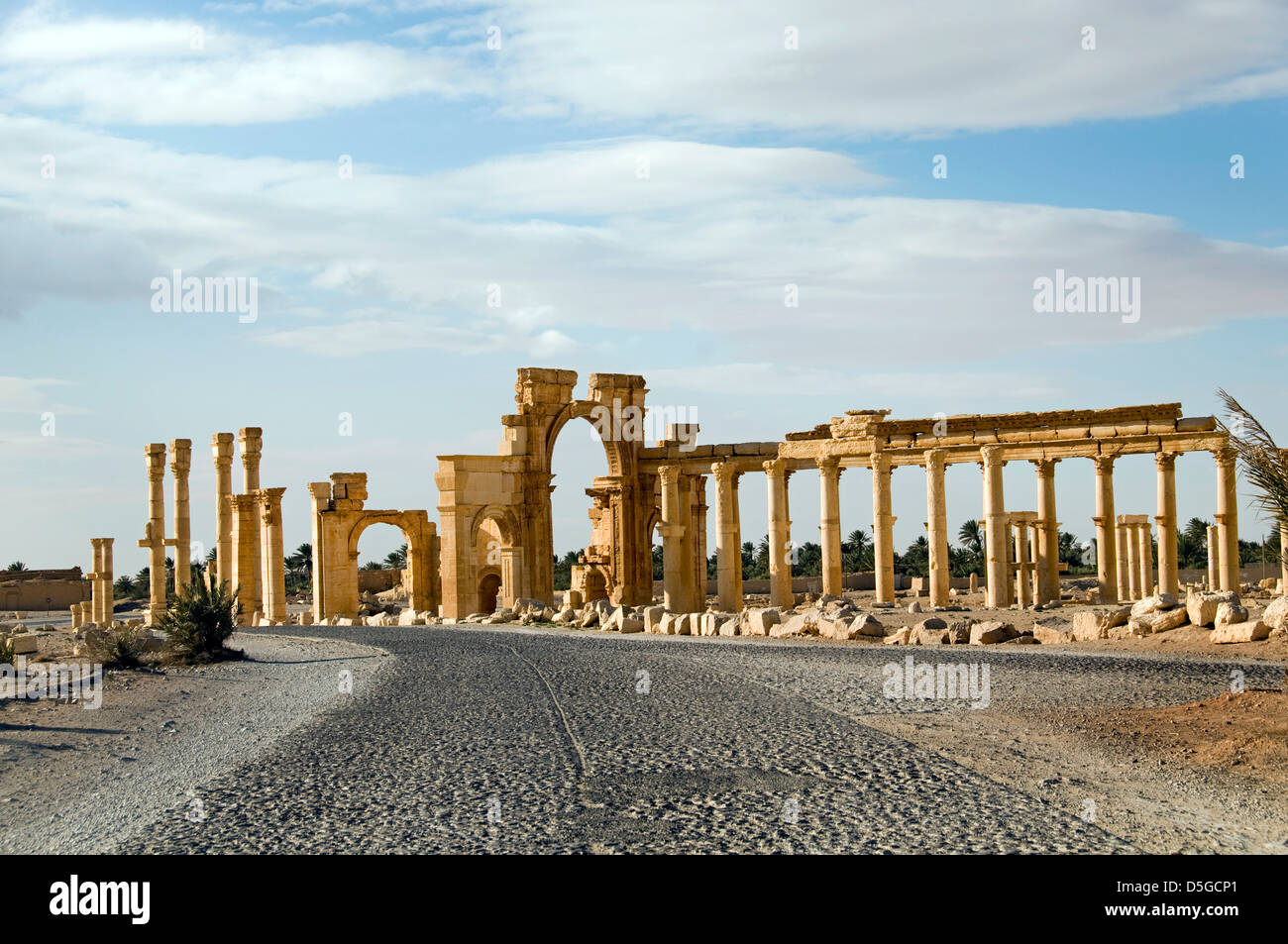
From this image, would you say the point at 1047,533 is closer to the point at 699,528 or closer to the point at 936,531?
the point at 936,531

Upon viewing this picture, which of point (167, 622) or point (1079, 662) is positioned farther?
point (167, 622)

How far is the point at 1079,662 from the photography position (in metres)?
18.9

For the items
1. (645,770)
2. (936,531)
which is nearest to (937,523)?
(936,531)

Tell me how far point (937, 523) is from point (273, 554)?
24894 millimetres

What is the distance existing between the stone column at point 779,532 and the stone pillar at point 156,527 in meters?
26.5

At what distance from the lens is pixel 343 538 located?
1820 inches

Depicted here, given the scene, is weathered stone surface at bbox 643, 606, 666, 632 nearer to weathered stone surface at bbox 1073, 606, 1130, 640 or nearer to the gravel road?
weathered stone surface at bbox 1073, 606, 1130, 640

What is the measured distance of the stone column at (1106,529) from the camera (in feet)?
123

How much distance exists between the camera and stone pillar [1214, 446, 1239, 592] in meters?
35.5

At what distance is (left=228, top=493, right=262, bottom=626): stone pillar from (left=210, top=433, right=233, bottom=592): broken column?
0.25m

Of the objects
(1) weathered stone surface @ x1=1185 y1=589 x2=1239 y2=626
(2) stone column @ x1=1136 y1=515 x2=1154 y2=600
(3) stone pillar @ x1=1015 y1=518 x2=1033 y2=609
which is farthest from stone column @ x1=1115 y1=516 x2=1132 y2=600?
(1) weathered stone surface @ x1=1185 y1=589 x2=1239 y2=626

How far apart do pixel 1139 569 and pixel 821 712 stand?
31.7m
